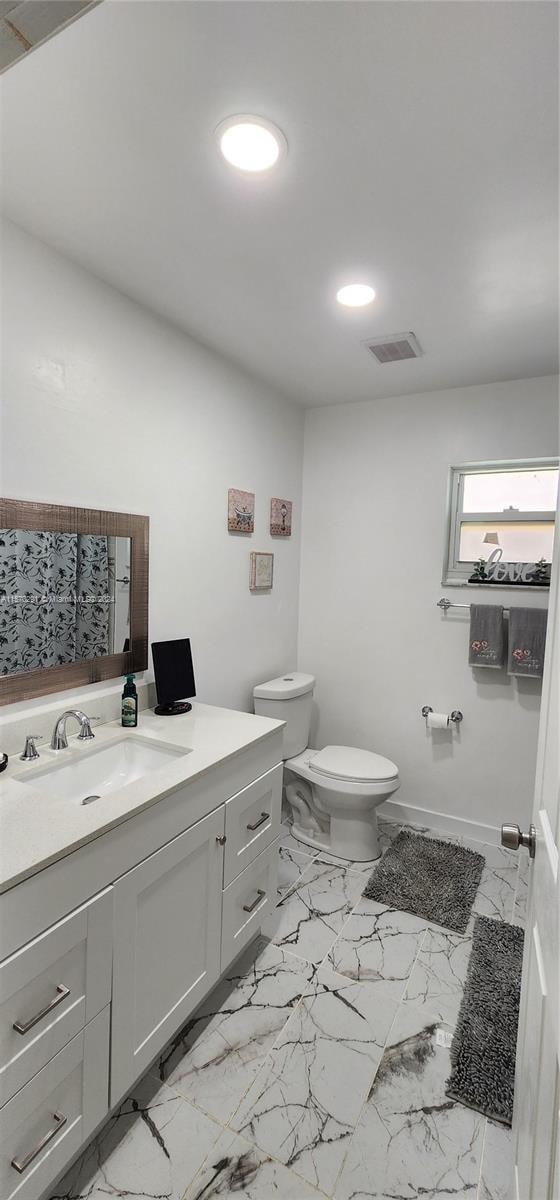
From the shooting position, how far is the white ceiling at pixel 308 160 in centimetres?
92

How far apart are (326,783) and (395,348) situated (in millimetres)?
1975

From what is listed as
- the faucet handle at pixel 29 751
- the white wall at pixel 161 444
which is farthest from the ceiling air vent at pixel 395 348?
the faucet handle at pixel 29 751

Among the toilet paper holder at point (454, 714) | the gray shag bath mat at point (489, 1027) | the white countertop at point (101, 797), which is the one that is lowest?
the gray shag bath mat at point (489, 1027)

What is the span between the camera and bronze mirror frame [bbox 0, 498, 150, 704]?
1.51m

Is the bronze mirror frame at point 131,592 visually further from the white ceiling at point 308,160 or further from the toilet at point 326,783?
the toilet at point 326,783

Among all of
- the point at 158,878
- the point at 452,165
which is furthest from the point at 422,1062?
the point at 452,165

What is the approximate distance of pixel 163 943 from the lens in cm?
135

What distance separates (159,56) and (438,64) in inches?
20.3

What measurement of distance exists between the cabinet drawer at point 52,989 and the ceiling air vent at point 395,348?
2120 mm

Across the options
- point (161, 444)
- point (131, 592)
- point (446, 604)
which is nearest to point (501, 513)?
point (446, 604)

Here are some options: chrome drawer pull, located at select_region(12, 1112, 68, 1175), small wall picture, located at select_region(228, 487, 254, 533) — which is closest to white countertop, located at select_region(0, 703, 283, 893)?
chrome drawer pull, located at select_region(12, 1112, 68, 1175)

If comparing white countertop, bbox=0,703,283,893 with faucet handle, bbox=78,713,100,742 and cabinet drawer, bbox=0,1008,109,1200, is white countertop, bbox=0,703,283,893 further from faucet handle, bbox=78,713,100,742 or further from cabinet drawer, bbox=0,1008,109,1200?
cabinet drawer, bbox=0,1008,109,1200

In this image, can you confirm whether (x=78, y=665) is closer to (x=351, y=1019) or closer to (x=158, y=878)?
(x=158, y=878)

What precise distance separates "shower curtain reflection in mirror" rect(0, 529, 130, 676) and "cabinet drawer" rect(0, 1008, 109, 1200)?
0.93 meters
